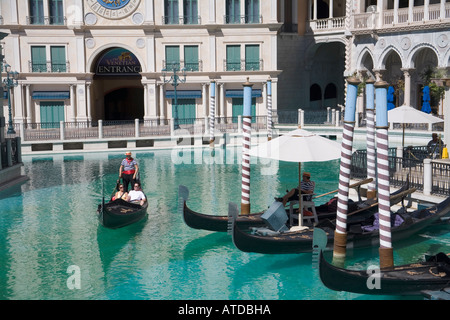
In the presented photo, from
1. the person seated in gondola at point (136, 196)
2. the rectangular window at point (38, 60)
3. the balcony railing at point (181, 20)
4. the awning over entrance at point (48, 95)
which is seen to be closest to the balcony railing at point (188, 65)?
the balcony railing at point (181, 20)

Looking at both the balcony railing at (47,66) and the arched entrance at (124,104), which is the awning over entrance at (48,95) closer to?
the balcony railing at (47,66)

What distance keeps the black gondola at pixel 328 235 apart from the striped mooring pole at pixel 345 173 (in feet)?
0.95

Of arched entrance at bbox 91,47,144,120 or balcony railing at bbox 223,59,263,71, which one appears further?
arched entrance at bbox 91,47,144,120

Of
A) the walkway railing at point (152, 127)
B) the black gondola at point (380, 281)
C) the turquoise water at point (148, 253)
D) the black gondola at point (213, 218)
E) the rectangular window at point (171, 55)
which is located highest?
the rectangular window at point (171, 55)

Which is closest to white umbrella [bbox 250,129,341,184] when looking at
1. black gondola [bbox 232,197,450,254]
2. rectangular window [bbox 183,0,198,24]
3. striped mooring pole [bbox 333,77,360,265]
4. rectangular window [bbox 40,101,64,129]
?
striped mooring pole [bbox 333,77,360,265]

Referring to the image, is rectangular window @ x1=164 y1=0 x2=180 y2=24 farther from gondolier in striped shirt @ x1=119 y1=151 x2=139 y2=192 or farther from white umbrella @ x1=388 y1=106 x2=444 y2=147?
gondolier in striped shirt @ x1=119 y1=151 x2=139 y2=192

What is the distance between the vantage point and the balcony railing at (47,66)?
37844mm

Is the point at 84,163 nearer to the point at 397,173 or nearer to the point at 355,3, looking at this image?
the point at 397,173

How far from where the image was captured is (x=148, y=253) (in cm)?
1323

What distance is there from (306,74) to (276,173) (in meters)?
20.5

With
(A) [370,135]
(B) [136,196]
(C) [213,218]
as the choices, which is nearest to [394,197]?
(A) [370,135]

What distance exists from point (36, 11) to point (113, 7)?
486 cm

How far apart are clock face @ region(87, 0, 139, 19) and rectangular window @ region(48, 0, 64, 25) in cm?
194

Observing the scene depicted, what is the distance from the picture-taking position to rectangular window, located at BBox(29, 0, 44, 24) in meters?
37.6
